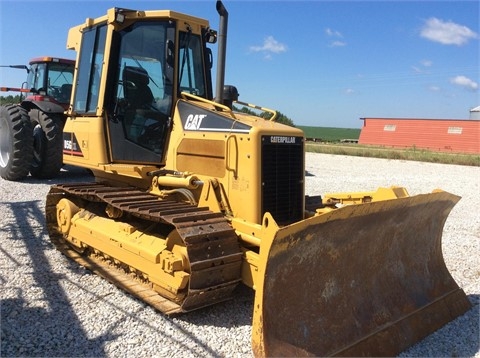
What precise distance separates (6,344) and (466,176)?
51.4ft

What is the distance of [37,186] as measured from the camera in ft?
32.3

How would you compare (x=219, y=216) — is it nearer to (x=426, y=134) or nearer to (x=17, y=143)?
(x=17, y=143)

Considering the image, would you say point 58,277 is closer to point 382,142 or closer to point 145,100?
point 145,100

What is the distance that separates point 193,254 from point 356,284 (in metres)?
1.43

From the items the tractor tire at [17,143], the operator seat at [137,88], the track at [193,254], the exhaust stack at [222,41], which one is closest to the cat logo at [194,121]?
the exhaust stack at [222,41]

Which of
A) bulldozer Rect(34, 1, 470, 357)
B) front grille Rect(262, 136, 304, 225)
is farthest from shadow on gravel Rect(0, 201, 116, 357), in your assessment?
front grille Rect(262, 136, 304, 225)

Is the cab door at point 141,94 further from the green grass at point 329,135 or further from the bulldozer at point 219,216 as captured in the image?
the green grass at point 329,135

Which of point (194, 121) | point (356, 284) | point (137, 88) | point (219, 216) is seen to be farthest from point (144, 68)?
point (356, 284)

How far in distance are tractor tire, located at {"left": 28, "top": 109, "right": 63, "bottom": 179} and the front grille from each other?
22.9 ft

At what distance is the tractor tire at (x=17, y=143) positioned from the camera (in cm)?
983

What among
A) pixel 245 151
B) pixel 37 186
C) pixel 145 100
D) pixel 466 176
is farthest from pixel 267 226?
pixel 466 176

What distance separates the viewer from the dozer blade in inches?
130

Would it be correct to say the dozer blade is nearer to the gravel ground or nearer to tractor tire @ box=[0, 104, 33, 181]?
the gravel ground

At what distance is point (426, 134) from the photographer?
3650cm
